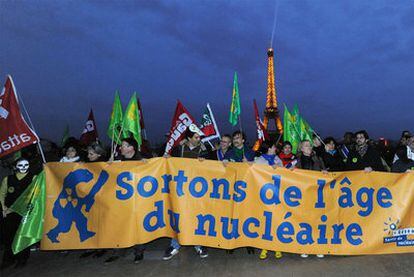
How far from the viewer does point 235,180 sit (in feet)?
17.4

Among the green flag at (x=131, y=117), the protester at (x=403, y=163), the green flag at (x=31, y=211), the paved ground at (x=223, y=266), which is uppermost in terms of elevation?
the green flag at (x=131, y=117)

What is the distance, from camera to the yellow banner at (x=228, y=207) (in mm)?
5180

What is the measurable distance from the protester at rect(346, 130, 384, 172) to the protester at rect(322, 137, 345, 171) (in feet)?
1.49

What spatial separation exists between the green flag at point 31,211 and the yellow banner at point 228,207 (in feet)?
0.55

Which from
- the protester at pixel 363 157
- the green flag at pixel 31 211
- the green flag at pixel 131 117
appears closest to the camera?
the green flag at pixel 31 211

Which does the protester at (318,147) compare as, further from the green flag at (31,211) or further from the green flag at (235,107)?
the green flag at (31,211)

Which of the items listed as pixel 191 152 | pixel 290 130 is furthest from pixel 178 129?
pixel 290 130

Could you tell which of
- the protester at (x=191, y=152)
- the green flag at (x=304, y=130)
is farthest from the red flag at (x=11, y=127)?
the green flag at (x=304, y=130)

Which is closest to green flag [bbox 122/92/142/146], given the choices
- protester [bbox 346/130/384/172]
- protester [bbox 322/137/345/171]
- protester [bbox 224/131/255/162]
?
protester [bbox 224/131/255/162]

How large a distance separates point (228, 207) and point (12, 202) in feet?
11.2

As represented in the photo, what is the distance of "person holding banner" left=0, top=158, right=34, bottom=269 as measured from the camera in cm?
517

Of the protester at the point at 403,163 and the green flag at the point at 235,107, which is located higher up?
the green flag at the point at 235,107

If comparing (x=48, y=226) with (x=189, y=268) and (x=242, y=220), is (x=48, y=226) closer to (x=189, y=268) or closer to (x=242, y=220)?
(x=189, y=268)

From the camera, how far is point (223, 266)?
4.97 metres
